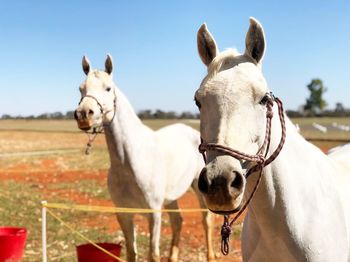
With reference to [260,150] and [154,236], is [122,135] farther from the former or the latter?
[260,150]

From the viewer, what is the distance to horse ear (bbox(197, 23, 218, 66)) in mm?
2141

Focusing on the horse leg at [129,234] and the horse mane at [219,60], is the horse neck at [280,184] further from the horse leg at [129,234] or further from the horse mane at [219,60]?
the horse leg at [129,234]

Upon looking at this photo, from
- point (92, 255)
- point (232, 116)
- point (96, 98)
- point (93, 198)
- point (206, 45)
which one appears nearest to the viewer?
point (232, 116)

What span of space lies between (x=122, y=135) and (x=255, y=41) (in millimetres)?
3174

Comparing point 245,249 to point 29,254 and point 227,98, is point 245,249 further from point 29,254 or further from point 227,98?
point 29,254

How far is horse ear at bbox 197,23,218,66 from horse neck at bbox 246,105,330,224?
0.49m

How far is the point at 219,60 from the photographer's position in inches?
79.0

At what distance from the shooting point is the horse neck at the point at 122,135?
487cm

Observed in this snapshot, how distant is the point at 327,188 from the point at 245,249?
2.06ft

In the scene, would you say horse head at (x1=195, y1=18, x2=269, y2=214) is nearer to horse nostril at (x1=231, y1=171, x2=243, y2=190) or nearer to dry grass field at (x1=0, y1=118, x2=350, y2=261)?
horse nostril at (x1=231, y1=171, x2=243, y2=190)

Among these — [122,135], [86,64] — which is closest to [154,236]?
[122,135]

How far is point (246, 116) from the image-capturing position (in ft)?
5.87

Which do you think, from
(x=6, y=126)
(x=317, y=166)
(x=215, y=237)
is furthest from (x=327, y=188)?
(x=6, y=126)

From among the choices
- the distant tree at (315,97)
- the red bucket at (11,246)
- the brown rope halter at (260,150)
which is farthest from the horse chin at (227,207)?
the distant tree at (315,97)
